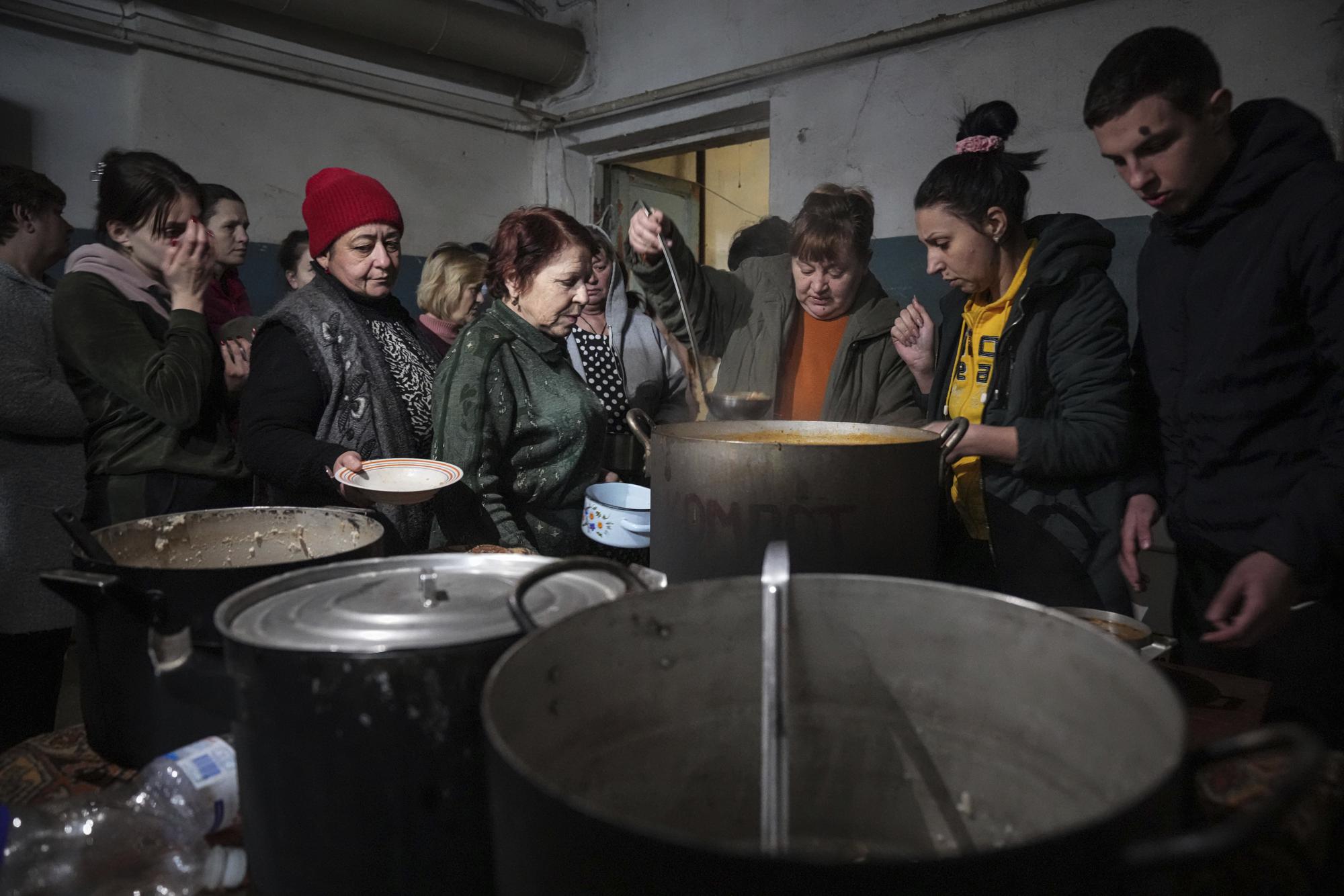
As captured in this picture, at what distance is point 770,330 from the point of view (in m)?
2.76

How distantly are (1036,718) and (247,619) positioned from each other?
0.68m

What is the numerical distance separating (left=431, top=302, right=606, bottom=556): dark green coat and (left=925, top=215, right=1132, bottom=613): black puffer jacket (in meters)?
1.02

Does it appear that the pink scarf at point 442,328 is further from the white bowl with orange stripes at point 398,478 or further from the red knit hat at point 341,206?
the white bowl with orange stripes at point 398,478

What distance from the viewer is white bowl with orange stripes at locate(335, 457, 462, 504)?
150cm

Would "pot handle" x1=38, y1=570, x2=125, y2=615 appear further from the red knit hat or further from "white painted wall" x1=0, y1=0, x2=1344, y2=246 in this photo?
"white painted wall" x1=0, y1=0, x2=1344, y2=246

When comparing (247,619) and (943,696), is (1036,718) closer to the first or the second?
(943,696)

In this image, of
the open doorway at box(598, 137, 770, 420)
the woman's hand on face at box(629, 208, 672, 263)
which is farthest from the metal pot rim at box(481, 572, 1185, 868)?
the open doorway at box(598, 137, 770, 420)

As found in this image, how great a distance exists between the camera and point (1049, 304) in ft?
6.11

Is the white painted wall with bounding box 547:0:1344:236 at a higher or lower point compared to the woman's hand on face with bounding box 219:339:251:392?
higher

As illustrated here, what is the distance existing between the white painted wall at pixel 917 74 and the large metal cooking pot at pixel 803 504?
3.17 m

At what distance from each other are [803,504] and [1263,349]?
1.05m

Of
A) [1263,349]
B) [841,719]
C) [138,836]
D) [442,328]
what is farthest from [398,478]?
[442,328]

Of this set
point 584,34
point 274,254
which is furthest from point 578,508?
point 584,34

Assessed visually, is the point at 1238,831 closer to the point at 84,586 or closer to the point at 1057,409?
the point at 84,586
